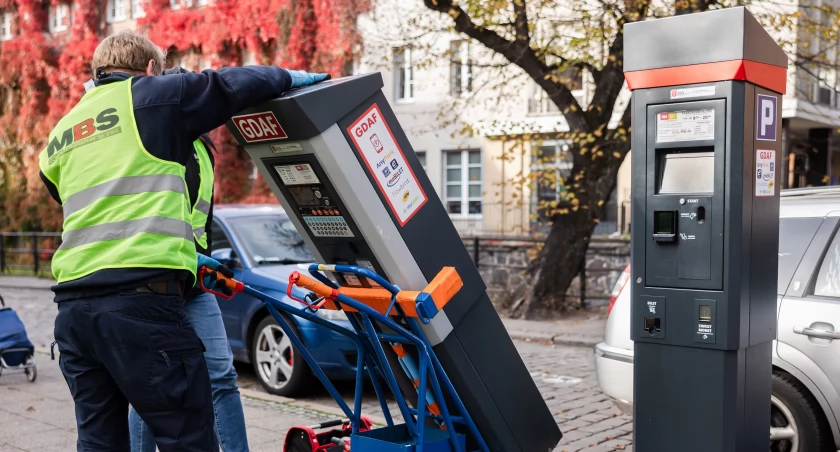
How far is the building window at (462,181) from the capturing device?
2450 cm

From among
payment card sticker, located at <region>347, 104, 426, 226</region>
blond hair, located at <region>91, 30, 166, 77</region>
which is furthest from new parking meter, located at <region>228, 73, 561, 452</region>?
blond hair, located at <region>91, 30, 166, 77</region>

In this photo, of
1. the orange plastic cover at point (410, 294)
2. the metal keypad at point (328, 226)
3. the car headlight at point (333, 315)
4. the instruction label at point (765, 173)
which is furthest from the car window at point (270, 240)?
the instruction label at point (765, 173)

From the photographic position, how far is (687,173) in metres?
3.58

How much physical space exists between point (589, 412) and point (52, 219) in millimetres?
23318

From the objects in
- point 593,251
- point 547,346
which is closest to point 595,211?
point 593,251

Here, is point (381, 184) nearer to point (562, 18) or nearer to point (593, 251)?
point (562, 18)

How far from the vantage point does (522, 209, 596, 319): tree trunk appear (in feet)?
40.8

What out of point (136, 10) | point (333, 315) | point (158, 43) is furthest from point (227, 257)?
point (136, 10)

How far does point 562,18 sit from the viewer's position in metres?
12.1

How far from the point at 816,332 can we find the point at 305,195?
106 inches

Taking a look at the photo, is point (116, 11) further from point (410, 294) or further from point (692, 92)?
point (692, 92)

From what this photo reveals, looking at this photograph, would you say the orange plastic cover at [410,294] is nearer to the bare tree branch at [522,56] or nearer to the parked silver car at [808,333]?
the parked silver car at [808,333]

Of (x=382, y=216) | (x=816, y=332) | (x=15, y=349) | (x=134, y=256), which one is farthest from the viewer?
(x=15, y=349)

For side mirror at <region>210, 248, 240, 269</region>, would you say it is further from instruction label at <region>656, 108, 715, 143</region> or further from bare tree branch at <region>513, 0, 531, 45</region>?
bare tree branch at <region>513, 0, 531, 45</region>
